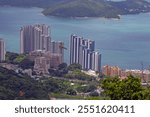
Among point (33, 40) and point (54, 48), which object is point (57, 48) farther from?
point (33, 40)

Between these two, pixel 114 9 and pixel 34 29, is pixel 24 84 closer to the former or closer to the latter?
pixel 34 29

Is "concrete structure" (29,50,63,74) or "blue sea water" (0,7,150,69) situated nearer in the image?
"concrete structure" (29,50,63,74)

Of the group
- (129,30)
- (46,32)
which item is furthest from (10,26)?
(129,30)

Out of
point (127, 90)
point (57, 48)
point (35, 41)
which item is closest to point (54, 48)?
point (57, 48)

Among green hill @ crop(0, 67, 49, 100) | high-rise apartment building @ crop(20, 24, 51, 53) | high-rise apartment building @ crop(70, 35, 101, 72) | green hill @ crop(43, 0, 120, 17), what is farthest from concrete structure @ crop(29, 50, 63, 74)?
green hill @ crop(43, 0, 120, 17)

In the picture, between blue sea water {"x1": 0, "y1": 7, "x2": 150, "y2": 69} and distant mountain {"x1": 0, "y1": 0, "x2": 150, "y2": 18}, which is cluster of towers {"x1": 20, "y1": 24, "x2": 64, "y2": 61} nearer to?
blue sea water {"x1": 0, "y1": 7, "x2": 150, "y2": 69}

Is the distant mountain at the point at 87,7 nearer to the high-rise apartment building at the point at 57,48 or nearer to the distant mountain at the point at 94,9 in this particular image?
the distant mountain at the point at 94,9
